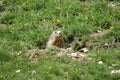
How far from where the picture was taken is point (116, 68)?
758 cm

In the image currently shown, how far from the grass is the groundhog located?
390 mm

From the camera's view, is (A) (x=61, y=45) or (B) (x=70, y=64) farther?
(A) (x=61, y=45)

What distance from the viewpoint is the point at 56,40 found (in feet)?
29.8

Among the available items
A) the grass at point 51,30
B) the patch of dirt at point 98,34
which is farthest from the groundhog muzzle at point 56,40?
the patch of dirt at point 98,34

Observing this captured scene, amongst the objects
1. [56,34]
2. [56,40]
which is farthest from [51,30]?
[56,40]

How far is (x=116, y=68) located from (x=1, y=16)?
4.87m

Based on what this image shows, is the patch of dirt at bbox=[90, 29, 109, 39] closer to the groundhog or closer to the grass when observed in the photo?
the grass

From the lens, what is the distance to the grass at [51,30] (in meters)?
7.57

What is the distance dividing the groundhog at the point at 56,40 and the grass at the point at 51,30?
1.28ft

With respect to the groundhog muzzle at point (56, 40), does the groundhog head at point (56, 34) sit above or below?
above

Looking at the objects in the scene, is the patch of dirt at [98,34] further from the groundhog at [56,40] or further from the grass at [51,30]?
the groundhog at [56,40]

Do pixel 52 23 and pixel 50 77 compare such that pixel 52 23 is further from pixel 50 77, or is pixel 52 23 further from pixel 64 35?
pixel 50 77

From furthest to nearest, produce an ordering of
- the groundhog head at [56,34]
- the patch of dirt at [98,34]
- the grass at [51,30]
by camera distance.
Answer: the patch of dirt at [98,34], the groundhog head at [56,34], the grass at [51,30]

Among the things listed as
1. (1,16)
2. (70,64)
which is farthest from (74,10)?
(70,64)
